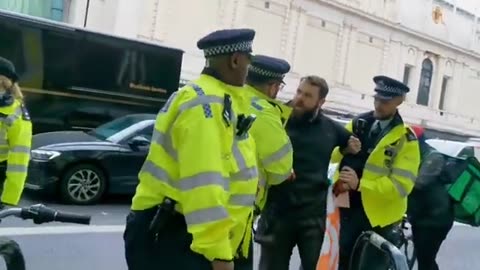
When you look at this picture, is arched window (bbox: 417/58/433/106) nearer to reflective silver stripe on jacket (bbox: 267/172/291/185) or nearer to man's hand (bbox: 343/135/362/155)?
man's hand (bbox: 343/135/362/155)

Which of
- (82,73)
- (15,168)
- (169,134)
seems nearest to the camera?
(169,134)

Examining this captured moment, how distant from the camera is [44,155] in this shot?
40.6 feet

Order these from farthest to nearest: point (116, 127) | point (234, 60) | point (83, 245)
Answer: point (116, 127) → point (83, 245) → point (234, 60)

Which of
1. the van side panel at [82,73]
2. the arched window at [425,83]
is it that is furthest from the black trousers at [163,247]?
the arched window at [425,83]

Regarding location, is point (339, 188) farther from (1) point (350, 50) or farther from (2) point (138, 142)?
(1) point (350, 50)

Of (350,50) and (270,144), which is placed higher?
(350,50)

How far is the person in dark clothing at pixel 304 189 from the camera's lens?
5562mm

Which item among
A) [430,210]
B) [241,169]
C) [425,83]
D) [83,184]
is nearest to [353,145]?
[430,210]

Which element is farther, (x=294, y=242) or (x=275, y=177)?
(x=294, y=242)

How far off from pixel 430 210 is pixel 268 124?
2528 mm

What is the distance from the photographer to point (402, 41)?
4238 cm

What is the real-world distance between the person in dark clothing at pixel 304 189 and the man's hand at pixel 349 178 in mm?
140

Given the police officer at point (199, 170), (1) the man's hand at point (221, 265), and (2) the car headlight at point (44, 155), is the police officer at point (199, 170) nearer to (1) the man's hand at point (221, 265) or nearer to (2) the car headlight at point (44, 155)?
(1) the man's hand at point (221, 265)

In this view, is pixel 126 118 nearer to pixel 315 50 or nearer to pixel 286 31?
pixel 286 31
